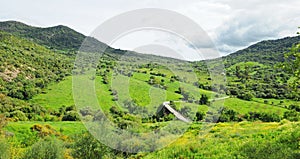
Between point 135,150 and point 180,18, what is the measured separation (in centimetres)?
2973

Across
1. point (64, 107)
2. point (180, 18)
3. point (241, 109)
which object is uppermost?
point (180, 18)

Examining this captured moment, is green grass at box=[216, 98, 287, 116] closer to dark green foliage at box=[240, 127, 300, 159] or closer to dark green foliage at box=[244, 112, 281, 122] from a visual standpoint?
dark green foliage at box=[244, 112, 281, 122]

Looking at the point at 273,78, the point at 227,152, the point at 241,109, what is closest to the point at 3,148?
the point at 227,152

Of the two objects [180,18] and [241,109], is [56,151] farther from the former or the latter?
[241,109]

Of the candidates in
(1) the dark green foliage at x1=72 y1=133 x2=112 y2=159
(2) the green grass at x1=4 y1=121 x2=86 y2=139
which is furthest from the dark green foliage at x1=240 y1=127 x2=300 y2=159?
(2) the green grass at x1=4 y1=121 x2=86 y2=139

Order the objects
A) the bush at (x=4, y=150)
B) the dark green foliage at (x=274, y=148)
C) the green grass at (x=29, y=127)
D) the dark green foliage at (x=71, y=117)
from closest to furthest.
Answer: the dark green foliage at (x=274, y=148) → the bush at (x=4, y=150) → the green grass at (x=29, y=127) → the dark green foliage at (x=71, y=117)

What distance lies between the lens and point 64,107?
115 metres

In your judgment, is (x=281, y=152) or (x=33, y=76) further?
(x=33, y=76)

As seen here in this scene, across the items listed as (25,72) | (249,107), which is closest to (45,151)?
(249,107)

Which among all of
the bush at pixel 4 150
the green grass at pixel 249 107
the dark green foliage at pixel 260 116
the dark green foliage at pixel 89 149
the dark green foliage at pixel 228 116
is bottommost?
the bush at pixel 4 150

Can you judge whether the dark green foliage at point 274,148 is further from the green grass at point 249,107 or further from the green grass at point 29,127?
the green grass at point 249,107

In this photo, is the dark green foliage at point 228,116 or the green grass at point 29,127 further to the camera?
the dark green foliage at point 228,116

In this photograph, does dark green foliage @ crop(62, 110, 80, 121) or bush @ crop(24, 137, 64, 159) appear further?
dark green foliage @ crop(62, 110, 80, 121)

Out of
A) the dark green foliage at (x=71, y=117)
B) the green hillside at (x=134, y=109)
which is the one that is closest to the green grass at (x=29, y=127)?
the green hillside at (x=134, y=109)
